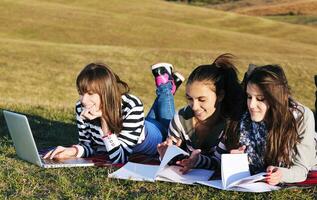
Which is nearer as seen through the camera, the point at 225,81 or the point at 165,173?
the point at 165,173

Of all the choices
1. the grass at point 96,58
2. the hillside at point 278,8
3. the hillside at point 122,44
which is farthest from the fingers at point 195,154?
the hillside at point 278,8

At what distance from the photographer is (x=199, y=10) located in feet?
169

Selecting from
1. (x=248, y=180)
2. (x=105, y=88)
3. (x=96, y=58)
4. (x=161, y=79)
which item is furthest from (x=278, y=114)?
(x=96, y=58)

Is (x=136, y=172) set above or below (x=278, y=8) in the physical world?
above

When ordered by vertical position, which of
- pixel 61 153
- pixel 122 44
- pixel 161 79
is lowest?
pixel 122 44

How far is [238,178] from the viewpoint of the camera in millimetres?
4355

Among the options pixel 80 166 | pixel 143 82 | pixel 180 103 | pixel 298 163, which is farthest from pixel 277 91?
pixel 143 82

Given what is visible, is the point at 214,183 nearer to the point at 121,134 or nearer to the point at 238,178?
the point at 238,178

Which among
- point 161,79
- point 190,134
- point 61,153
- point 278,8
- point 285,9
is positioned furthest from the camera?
point 278,8

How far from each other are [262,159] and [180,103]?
41.1ft

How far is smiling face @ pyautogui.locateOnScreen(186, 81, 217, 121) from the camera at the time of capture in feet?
15.8

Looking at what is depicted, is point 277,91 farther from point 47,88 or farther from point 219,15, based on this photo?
point 219,15

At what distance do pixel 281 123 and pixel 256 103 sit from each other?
25 cm

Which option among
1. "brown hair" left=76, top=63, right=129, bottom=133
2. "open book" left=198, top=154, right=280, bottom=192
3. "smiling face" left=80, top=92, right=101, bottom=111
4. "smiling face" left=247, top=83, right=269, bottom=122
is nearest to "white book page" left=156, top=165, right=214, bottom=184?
"open book" left=198, top=154, right=280, bottom=192
